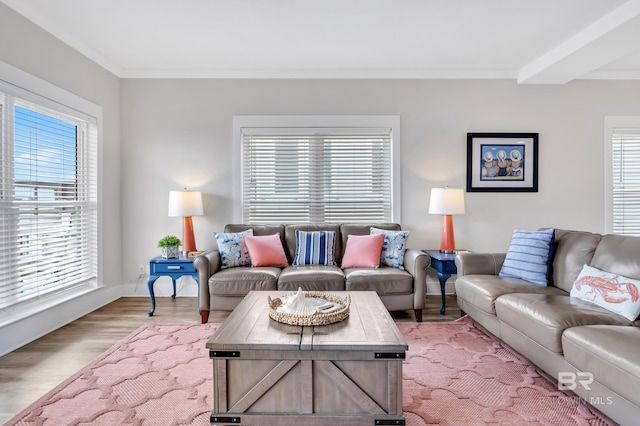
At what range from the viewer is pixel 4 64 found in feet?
8.55

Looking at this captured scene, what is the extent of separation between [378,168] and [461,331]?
2.07 meters

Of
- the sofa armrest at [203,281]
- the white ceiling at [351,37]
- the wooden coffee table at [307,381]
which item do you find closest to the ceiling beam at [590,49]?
the white ceiling at [351,37]

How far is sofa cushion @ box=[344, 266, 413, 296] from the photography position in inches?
125

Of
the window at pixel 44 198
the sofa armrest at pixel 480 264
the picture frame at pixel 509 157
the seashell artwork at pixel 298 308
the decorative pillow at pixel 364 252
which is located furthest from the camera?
the picture frame at pixel 509 157

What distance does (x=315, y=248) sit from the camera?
12.1 feet

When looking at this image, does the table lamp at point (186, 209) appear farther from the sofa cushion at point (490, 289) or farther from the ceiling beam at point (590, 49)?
the ceiling beam at point (590, 49)

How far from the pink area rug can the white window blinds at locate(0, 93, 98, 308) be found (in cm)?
105

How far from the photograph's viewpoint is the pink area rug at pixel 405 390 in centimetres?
183

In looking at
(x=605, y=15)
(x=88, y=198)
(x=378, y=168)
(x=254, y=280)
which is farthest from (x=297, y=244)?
(x=605, y=15)

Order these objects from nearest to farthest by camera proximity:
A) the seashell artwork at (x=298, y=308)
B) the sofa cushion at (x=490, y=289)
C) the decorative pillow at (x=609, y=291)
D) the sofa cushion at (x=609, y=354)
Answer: the sofa cushion at (x=609, y=354) → the seashell artwork at (x=298, y=308) → the decorative pillow at (x=609, y=291) → the sofa cushion at (x=490, y=289)

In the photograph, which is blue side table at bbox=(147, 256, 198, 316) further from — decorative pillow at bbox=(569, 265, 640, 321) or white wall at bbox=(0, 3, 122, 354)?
decorative pillow at bbox=(569, 265, 640, 321)

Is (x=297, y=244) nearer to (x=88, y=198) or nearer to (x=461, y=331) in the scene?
(x=461, y=331)

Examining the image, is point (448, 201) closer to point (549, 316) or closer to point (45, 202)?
point (549, 316)

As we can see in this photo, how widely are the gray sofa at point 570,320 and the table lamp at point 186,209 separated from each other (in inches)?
111
